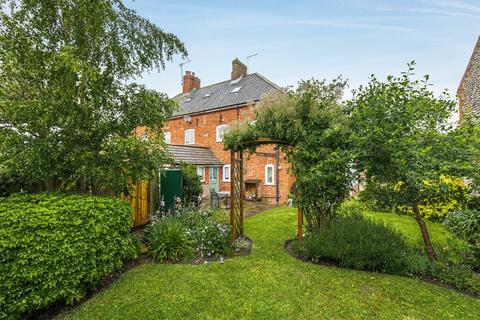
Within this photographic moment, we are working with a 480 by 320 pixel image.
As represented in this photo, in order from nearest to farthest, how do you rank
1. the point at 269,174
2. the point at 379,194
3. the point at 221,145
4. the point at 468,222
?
the point at 468,222 < the point at 379,194 < the point at 269,174 < the point at 221,145

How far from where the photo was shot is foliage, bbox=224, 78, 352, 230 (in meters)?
5.30

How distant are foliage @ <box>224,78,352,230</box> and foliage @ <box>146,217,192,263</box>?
256 cm

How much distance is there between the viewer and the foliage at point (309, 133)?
530 cm

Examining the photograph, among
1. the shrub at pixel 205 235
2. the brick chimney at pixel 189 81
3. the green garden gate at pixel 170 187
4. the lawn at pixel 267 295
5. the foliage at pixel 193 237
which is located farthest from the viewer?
the brick chimney at pixel 189 81

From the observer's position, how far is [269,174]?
14.2 metres

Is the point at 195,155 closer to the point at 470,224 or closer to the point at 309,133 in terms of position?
the point at 309,133

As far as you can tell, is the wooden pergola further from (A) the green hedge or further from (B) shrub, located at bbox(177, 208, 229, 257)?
(A) the green hedge

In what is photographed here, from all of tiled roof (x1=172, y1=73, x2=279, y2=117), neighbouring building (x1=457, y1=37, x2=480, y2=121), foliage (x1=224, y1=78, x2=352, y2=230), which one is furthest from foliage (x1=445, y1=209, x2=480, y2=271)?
tiled roof (x1=172, y1=73, x2=279, y2=117)

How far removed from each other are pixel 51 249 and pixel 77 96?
2793 mm

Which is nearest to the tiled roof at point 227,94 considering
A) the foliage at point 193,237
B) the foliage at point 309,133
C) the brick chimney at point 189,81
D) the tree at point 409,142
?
the brick chimney at point 189,81

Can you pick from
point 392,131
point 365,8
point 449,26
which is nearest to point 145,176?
point 392,131

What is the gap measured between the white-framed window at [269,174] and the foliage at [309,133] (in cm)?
785

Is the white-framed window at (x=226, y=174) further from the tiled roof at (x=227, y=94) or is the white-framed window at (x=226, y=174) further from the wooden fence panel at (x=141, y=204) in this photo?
the wooden fence panel at (x=141, y=204)

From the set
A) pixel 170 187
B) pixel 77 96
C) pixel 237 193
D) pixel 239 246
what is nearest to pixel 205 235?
pixel 239 246
